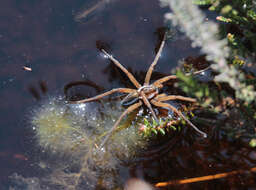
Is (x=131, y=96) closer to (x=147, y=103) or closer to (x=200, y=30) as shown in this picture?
(x=147, y=103)

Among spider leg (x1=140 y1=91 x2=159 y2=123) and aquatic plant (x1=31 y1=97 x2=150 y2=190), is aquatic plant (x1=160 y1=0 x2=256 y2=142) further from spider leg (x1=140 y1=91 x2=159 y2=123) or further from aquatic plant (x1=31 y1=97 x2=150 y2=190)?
aquatic plant (x1=31 y1=97 x2=150 y2=190)

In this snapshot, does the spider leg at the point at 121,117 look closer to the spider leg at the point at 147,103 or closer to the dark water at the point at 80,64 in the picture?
the spider leg at the point at 147,103

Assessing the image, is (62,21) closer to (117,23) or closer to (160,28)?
(117,23)

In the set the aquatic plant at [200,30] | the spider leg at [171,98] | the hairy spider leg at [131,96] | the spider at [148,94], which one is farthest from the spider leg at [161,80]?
the aquatic plant at [200,30]

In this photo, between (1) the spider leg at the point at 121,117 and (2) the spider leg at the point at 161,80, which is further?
(2) the spider leg at the point at 161,80

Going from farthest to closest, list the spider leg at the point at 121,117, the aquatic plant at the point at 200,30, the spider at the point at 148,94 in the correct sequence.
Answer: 1. the spider at the point at 148,94
2. the spider leg at the point at 121,117
3. the aquatic plant at the point at 200,30

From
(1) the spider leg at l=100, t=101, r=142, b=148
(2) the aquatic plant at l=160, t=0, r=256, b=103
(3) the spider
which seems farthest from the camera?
(3) the spider

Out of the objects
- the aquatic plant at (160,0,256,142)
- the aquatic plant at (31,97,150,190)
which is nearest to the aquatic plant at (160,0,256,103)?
the aquatic plant at (160,0,256,142)

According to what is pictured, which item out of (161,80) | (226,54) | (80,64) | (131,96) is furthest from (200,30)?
(80,64)
